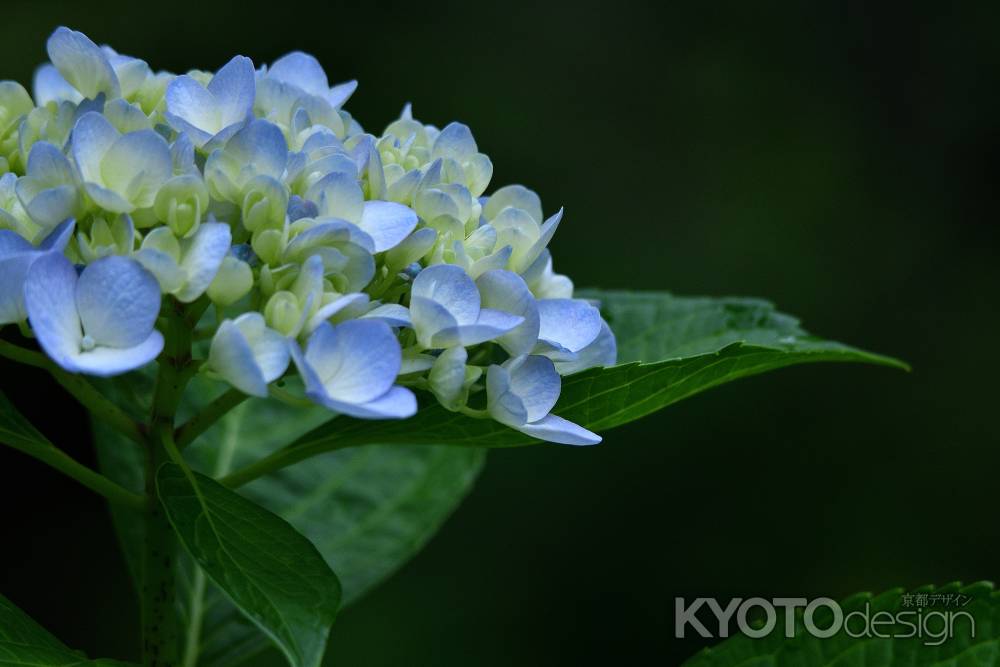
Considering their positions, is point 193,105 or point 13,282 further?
point 193,105

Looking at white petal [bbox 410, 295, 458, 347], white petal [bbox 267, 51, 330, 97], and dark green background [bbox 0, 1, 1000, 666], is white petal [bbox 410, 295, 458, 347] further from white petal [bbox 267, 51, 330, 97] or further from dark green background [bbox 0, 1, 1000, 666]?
dark green background [bbox 0, 1, 1000, 666]

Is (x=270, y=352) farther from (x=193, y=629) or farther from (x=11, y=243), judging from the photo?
(x=193, y=629)

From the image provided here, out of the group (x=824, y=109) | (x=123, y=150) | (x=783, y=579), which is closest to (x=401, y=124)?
(x=123, y=150)

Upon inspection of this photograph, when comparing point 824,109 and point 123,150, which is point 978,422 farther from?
point 123,150

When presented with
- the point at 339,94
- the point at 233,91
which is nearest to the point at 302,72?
the point at 339,94

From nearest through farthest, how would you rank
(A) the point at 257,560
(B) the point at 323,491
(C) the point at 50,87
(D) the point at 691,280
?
1. (A) the point at 257,560
2. (C) the point at 50,87
3. (B) the point at 323,491
4. (D) the point at 691,280

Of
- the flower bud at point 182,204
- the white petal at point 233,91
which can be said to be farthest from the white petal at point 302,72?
the flower bud at point 182,204

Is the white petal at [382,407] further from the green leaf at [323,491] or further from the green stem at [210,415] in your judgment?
the green leaf at [323,491]
